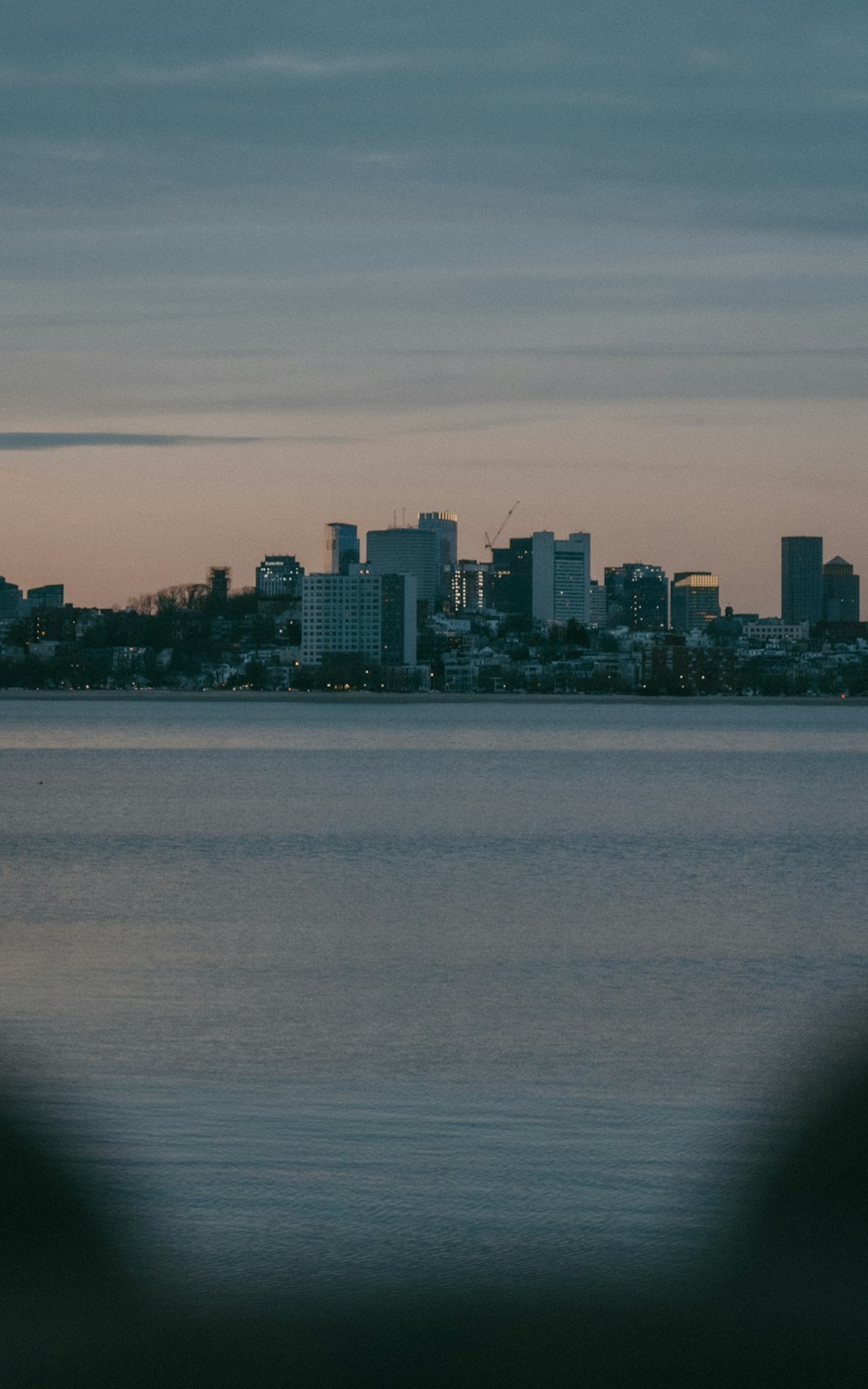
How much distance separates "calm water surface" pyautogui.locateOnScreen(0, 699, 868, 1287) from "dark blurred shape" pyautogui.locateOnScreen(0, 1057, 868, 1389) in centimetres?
33

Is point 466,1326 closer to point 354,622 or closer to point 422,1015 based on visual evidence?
point 422,1015

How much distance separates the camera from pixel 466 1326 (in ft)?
18.4

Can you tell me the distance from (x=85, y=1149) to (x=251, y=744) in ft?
227

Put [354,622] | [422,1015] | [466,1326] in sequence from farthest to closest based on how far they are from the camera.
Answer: [354,622] < [422,1015] < [466,1326]

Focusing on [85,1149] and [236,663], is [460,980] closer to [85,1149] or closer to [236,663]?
[85,1149]

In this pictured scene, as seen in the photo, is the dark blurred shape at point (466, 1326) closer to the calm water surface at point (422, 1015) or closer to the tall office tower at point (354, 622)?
the calm water surface at point (422, 1015)

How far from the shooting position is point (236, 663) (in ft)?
592

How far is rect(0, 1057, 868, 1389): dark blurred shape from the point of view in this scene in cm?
520

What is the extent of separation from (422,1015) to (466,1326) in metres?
6.20

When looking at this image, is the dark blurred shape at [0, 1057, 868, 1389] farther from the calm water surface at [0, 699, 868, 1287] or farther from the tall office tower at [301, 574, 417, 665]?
the tall office tower at [301, 574, 417, 665]

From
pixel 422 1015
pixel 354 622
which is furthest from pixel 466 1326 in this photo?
pixel 354 622

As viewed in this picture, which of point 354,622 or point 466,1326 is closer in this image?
point 466,1326

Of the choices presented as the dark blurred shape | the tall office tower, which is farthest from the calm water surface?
the tall office tower

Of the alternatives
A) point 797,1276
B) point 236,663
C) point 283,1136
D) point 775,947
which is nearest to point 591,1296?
point 797,1276
